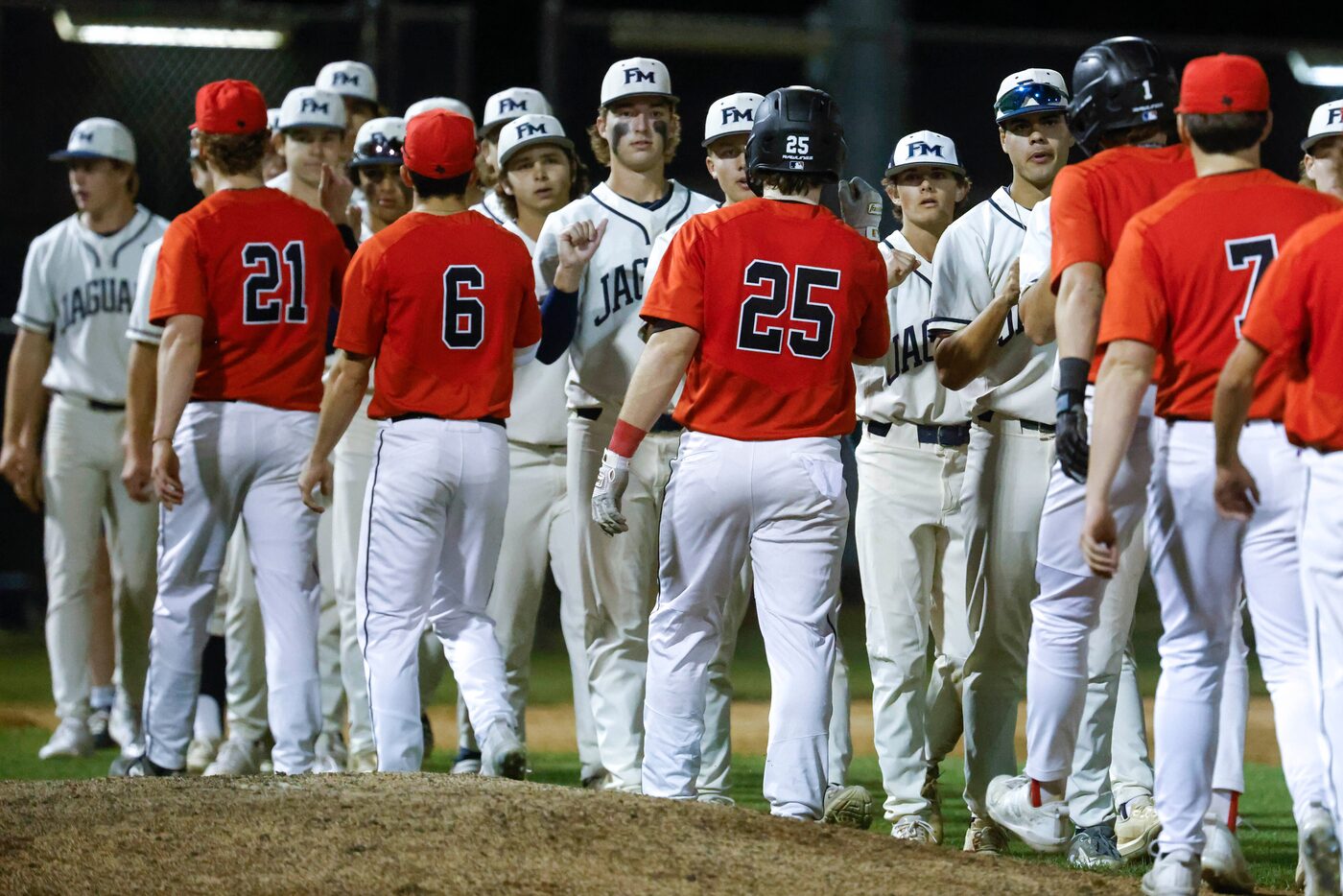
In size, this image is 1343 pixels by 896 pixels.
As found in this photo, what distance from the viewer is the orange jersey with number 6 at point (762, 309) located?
488cm

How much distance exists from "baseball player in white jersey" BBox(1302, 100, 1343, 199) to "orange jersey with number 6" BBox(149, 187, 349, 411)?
10.8 ft

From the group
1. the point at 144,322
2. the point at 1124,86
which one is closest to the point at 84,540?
the point at 144,322

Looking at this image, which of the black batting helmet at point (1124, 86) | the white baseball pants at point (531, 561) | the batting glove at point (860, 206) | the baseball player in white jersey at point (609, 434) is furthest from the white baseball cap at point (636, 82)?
the black batting helmet at point (1124, 86)

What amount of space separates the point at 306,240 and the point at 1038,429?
2.49 metres

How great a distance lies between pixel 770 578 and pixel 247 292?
7.12 ft

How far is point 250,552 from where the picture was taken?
20.0ft

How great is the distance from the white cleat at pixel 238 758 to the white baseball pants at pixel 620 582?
1.51 m

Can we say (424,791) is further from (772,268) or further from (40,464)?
(40,464)

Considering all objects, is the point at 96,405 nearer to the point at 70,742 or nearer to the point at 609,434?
the point at 70,742

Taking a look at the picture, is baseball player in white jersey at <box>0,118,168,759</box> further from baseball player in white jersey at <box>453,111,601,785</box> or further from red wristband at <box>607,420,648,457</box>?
red wristband at <box>607,420,648,457</box>

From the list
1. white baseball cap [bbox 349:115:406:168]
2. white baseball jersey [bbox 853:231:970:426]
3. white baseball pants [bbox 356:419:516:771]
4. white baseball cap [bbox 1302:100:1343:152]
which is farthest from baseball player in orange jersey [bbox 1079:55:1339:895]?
white baseball cap [bbox 349:115:406:168]

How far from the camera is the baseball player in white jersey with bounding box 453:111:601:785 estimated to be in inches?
256

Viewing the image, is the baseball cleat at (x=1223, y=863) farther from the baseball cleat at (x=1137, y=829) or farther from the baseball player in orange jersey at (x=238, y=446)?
the baseball player in orange jersey at (x=238, y=446)

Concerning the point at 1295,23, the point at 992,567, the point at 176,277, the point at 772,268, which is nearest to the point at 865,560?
the point at 992,567
